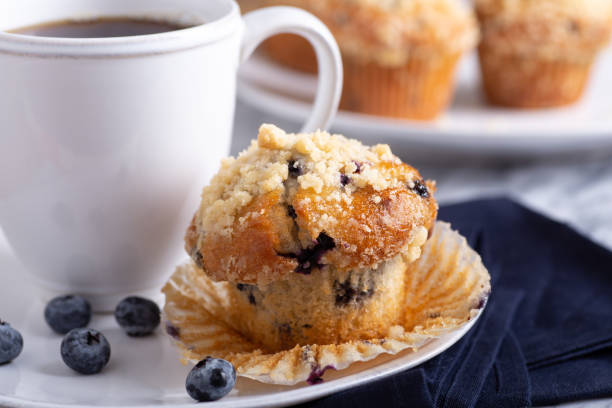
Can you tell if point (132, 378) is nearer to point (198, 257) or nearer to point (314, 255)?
point (198, 257)

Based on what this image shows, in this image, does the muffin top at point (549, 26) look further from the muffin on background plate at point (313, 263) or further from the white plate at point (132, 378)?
the white plate at point (132, 378)

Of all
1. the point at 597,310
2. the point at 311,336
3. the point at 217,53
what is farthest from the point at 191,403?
the point at 597,310

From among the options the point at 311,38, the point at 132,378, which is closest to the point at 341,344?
the point at 132,378

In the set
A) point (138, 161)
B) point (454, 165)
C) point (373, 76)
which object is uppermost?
point (138, 161)

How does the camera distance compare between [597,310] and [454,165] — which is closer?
[597,310]

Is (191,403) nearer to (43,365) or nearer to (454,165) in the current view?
(43,365)

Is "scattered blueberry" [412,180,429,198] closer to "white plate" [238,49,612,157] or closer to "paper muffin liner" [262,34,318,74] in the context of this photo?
"white plate" [238,49,612,157]
